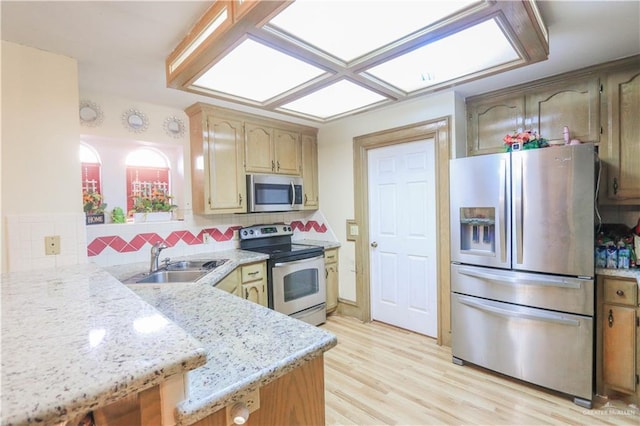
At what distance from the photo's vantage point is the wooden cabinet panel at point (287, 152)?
340cm

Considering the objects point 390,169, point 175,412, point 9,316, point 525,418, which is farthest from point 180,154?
point 525,418

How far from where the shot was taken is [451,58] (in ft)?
5.78

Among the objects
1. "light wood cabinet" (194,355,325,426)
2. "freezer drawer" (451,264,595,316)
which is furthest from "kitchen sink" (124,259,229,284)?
"freezer drawer" (451,264,595,316)

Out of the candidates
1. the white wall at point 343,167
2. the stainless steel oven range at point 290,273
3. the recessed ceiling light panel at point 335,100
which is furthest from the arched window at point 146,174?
the white wall at point 343,167

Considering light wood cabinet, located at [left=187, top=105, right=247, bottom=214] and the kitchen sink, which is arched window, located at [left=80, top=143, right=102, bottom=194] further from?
the kitchen sink

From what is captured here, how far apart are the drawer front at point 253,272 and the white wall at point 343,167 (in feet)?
3.60

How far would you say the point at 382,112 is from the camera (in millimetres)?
3137

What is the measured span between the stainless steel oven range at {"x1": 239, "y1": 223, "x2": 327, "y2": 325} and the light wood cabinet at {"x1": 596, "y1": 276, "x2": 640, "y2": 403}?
2278 millimetres

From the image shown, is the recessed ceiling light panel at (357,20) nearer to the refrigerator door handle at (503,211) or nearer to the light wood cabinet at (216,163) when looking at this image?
the refrigerator door handle at (503,211)

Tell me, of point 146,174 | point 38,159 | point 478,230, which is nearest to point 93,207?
point 146,174

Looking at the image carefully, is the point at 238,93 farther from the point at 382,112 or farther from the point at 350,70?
the point at 382,112

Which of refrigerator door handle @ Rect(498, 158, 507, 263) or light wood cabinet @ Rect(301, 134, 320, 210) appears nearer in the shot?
refrigerator door handle @ Rect(498, 158, 507, 263)

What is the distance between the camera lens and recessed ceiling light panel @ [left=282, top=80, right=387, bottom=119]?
2.17 m

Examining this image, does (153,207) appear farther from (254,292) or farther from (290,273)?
(290,273)
